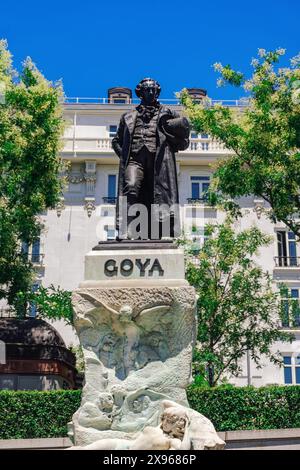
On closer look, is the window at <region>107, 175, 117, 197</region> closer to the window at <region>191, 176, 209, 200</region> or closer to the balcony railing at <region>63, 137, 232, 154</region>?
the balcony railing at <region>63, 137, 232, 154</region>

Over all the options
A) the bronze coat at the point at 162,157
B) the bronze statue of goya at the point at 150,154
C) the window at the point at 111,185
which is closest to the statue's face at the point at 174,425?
the bronze statue of goya at the point at 150,154

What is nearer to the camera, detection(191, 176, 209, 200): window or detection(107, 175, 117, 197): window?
detection(107, 175, 117, 197): window

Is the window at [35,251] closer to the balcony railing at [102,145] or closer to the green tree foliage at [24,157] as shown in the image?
the balcony railing at [102,145]

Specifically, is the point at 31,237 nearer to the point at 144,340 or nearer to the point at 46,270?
the point at 46,270

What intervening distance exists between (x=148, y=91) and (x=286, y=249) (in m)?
24.2

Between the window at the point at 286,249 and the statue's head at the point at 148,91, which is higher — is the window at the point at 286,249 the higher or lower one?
the higher one

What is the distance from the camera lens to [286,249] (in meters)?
32.4

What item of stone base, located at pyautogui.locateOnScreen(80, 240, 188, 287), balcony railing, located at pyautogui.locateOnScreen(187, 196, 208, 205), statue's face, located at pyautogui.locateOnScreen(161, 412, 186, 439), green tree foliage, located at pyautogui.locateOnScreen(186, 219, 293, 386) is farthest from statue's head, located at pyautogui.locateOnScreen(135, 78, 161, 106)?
balcony railing, located at pyautogui.locateOnScreen(187, 196, 208, 205)

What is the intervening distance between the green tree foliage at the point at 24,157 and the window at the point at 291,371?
14872 millimetres

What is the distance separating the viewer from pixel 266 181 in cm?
1895

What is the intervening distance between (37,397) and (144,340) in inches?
366

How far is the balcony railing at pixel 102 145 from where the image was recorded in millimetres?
32656

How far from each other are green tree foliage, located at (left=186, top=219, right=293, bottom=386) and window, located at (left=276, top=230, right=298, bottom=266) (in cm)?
855

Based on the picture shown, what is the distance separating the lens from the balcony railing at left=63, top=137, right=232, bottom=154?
32.7m
